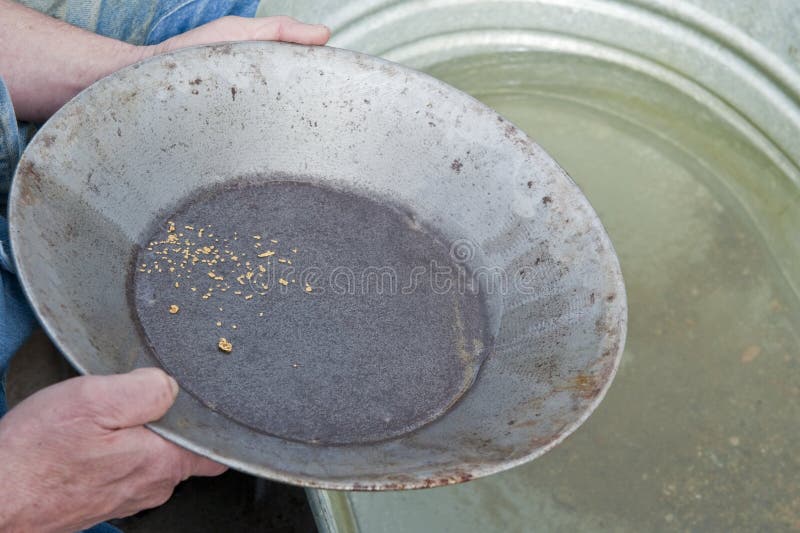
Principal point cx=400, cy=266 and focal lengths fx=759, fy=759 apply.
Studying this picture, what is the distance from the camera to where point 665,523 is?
1279mm

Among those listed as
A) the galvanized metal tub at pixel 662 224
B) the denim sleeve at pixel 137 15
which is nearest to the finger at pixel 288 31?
the denim sleeve at pixel 137 15

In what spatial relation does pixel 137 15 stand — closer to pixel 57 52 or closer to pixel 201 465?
pixel 57 52

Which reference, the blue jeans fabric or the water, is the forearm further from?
the water

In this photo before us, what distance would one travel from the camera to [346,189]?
107 cm

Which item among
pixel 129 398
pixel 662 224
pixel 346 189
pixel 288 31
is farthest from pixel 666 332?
pixel 129 398

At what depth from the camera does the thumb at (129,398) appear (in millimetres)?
688

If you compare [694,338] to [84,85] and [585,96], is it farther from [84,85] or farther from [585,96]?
Answer: [84,85]

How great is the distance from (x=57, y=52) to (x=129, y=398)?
2.00ft

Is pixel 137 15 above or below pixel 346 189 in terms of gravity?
above

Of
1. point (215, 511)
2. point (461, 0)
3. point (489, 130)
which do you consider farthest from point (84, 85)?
point (461, 0)

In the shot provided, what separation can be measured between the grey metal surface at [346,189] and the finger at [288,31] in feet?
0.17

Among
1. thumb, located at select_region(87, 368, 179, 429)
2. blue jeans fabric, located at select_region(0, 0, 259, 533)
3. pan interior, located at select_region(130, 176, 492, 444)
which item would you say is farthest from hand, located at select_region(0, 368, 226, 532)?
blue jeans fabric, located at select_region(0, 0, 259, 533)

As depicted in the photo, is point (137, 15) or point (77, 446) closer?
point (77, 446)

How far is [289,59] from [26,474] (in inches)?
23.7
